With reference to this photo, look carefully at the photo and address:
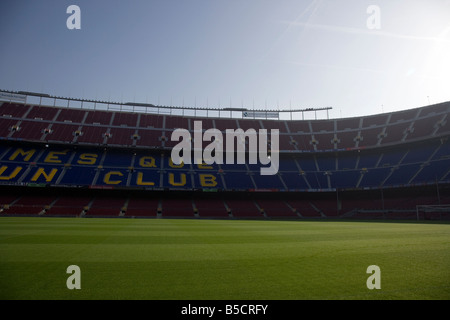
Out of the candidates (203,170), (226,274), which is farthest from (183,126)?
(226,274)

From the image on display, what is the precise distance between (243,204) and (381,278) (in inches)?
1742

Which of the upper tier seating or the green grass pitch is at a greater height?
the upper tier seating

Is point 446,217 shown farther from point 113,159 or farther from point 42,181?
point 42,181

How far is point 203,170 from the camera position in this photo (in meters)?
53.5

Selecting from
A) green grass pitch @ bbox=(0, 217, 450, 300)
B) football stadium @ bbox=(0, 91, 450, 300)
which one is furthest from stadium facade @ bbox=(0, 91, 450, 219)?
green grass pitch @ bbox=(0, 217, 450, 300)

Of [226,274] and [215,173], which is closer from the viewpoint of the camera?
[226,274]

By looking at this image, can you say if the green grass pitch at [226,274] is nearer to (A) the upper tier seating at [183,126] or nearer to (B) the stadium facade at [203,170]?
(B) the stadium facade at [203,170]

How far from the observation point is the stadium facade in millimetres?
43000

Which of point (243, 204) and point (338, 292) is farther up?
point (243, 204)

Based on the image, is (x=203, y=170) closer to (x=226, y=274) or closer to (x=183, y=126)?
(x=183, y=126)

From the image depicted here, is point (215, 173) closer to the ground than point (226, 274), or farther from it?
farther from it

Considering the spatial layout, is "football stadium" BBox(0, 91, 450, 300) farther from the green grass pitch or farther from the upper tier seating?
the green grass pitch
